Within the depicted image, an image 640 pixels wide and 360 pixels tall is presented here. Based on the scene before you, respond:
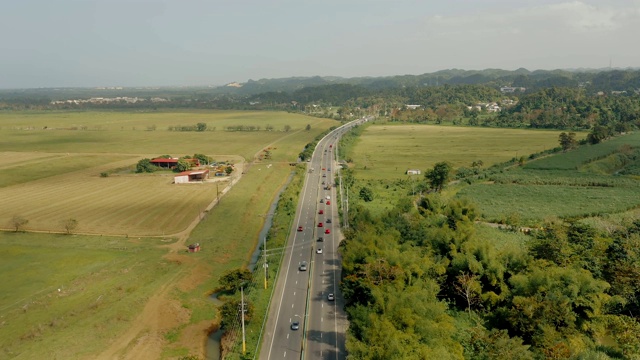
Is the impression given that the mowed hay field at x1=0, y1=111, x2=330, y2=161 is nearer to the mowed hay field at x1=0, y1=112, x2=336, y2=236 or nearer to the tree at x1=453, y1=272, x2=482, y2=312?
the mowed hay field at x1=0, y1=112, x2=336, y2=236

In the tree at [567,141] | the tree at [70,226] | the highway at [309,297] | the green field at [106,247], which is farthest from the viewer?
the tree at [567,141]

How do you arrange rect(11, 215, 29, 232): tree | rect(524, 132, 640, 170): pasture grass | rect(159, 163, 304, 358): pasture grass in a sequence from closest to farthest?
rect(159, 163, 304, 358): pasture grass, rect(11, 215, 29, 232): tree, rect(524, 132, 640, 170): pasture grass

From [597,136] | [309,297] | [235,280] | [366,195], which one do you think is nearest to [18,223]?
[235,280]

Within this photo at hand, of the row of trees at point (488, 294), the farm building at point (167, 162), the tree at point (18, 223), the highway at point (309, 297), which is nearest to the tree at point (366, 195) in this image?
the highway at point (309, 297)

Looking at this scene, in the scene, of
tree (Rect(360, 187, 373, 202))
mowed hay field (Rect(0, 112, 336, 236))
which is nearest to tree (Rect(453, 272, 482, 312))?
tree (Rect(360, 187, 373, 202))

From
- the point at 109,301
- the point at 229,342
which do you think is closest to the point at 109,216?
the point at 109,301

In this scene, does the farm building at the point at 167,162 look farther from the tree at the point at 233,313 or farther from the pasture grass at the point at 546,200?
the tree at the point at 233,313

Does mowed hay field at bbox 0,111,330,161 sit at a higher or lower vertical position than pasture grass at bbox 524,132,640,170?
higher
